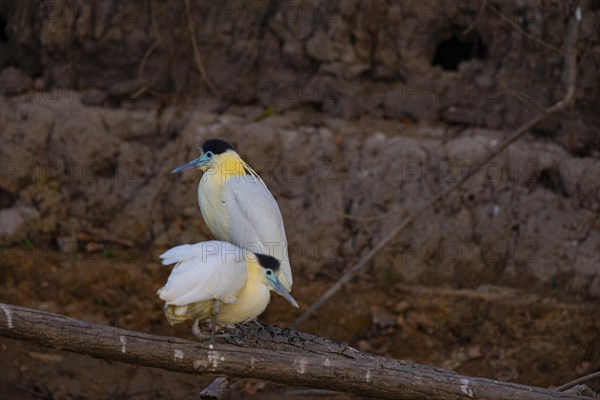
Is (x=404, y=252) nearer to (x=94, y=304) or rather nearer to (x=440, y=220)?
(x=440, y=220)

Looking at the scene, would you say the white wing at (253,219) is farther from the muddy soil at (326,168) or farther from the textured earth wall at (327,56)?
the textured earth wall at (327,56)

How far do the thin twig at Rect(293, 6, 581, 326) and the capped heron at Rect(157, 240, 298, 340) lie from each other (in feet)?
8.28

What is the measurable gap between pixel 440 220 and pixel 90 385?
290 centimetres

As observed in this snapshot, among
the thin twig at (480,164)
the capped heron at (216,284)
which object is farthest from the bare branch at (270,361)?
the thin twig at (480,164)

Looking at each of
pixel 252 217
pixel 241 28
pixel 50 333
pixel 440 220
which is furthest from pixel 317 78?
pixel 50 333

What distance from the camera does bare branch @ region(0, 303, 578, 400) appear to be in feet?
14.3

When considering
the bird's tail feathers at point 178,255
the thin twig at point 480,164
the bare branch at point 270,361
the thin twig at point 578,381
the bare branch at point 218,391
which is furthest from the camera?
the thin twig at point 480,164

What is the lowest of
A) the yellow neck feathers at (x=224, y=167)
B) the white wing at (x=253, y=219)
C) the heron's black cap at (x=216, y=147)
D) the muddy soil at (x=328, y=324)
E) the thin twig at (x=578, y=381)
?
the muddy soil at (x=328, y=324)

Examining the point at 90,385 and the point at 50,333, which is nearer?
the point at 50,333

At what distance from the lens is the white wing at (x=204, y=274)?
4.48 m

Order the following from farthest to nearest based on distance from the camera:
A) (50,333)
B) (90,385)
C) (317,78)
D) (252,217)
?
(317,78) → (90,385) → (252,217) → (50,333)

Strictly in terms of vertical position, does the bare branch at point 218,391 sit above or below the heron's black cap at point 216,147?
below

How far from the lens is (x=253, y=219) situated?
5711mm

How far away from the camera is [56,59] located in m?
8.30
